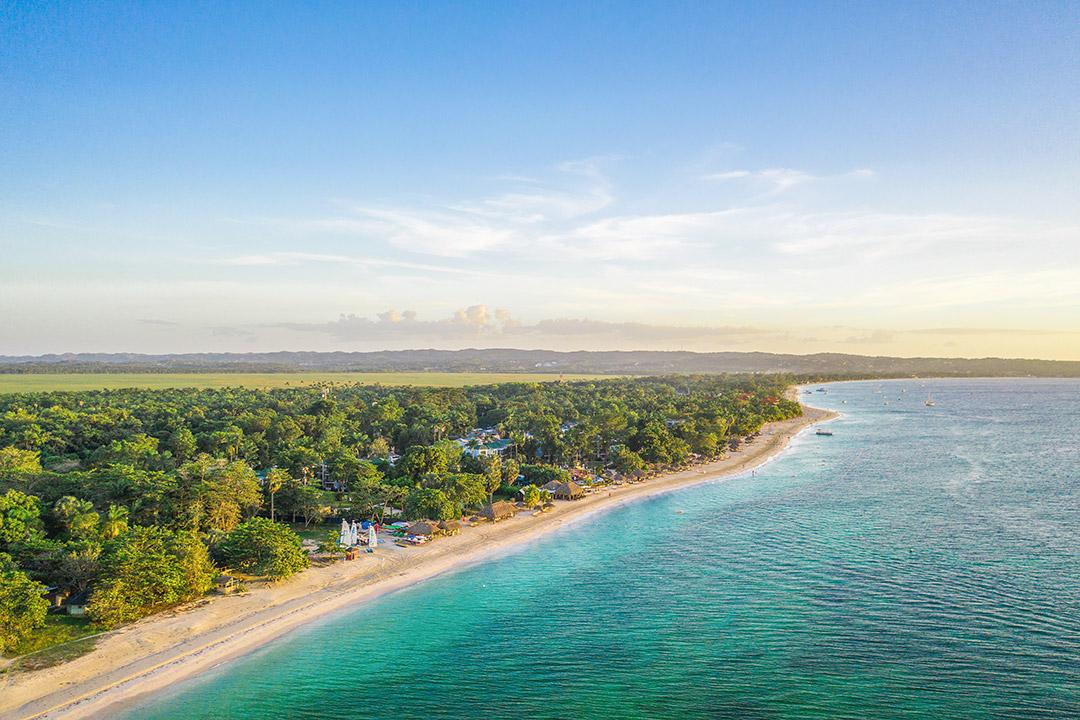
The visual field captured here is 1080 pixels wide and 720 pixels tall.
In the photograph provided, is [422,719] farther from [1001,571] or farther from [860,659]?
[1001,571]

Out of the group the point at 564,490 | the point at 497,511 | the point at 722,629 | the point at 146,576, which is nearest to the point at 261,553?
the point at 146,576

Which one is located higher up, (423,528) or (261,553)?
(261,553)

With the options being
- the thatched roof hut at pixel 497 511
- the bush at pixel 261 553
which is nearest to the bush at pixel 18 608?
the bush at pixel 261 553

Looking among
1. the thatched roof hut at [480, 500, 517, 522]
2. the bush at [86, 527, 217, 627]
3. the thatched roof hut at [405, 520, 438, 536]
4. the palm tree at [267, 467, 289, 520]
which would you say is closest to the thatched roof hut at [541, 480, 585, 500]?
the thatched roof hut at [480, 500, 517, 522]

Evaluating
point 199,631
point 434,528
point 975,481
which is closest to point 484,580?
point 434,528

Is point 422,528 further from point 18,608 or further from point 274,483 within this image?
point 18,608

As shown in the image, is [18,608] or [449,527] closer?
[18,608]

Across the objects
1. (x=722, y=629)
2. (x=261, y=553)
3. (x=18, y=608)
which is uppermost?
(x=18, y=608)
